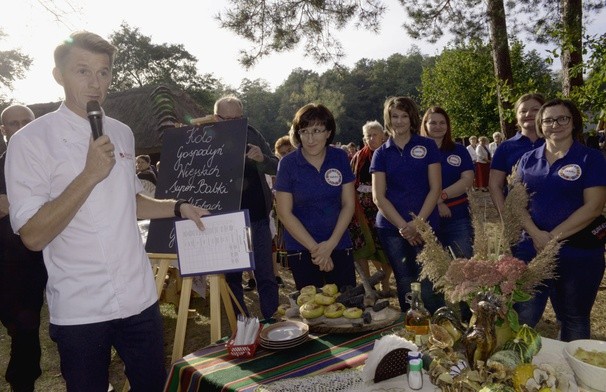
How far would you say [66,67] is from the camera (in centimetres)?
165

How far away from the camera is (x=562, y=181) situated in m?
2.64

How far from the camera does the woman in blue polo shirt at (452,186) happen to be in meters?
3.73

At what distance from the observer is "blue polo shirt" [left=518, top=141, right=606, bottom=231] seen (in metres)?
2.60

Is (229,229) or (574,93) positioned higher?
(574,93)

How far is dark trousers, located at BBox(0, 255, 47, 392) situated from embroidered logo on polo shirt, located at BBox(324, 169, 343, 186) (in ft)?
7.14

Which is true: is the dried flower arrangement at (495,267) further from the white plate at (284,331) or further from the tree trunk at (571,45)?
the tree trunk at (571,45)

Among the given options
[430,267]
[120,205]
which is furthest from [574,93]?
[120,205]

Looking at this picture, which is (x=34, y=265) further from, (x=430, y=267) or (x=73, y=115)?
(x=430, y=267)

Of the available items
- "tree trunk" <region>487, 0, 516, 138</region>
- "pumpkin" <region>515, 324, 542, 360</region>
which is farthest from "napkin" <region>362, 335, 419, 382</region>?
"tree trunk" <region>487, 0, 516, 138</region>

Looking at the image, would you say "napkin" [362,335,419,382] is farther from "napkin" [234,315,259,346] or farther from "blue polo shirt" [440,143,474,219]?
"blue polo shirt" [440,143,474,219]

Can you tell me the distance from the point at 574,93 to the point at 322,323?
4386mm

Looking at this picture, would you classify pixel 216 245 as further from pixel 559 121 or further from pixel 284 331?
pixel 559 121

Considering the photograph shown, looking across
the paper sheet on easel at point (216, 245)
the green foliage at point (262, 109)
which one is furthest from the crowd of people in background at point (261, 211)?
the green foliage at point (262, 109)

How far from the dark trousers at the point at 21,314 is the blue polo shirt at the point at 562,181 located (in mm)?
3429
